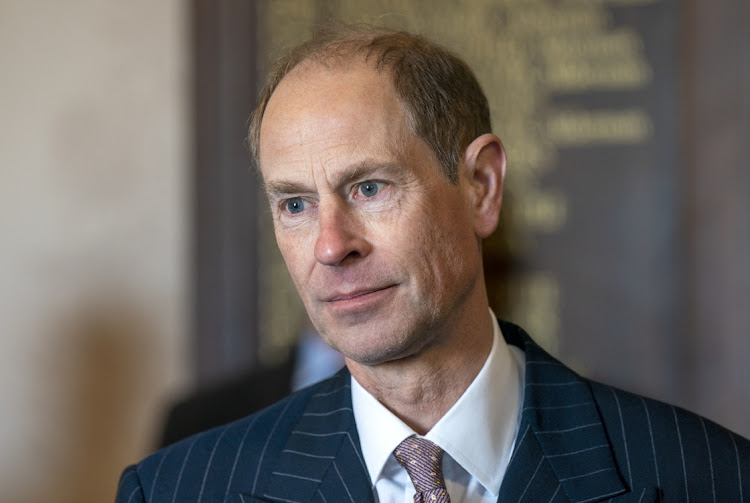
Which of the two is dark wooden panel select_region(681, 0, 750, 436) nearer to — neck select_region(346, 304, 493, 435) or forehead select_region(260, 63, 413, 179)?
neck select_region(346, 304, 493, 435)

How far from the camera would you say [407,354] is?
1618mm

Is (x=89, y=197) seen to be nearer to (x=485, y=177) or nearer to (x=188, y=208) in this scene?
(x=188, y=208)

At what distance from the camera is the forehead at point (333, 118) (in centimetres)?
156

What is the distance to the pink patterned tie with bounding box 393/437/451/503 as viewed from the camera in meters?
1.57

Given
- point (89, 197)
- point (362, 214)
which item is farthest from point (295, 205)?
point (89, 197)

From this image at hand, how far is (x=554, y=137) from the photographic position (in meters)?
3.71

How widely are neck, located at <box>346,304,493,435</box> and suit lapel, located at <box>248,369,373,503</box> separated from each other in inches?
3.1

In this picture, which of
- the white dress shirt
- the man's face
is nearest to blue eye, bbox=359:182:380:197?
the man's face

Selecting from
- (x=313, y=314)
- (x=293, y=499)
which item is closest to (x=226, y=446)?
(x=293, y=499)

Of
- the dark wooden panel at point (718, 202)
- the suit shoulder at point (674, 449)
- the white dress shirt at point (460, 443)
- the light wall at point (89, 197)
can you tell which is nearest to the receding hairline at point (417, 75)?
the white dress shirt at point (460, 443)

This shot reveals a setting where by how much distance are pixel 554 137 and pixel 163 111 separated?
1.40m

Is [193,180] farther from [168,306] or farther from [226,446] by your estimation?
[226,446]

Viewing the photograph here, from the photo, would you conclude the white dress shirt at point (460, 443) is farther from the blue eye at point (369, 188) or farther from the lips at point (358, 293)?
the blue eye at point (369, 188)

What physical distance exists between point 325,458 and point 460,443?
0.73 ft
